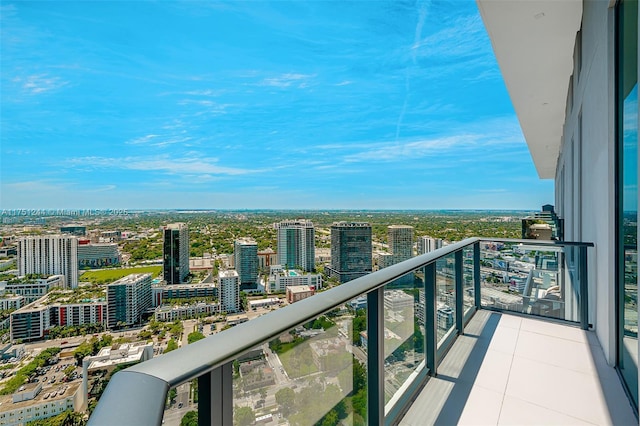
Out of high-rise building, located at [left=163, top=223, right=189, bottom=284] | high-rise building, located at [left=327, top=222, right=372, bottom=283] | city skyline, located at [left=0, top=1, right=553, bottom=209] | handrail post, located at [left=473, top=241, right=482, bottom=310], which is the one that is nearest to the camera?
handrail post, located at [left=473, top=241, right=482, bottom=310]

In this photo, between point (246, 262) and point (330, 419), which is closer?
point (330, 419)

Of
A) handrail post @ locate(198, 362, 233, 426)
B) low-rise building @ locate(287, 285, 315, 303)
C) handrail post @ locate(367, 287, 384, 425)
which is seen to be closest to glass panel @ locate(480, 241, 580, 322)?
low-rise building @ locate(287, 285, 315, 303)

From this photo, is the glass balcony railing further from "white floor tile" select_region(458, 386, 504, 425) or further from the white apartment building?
the white apartment building

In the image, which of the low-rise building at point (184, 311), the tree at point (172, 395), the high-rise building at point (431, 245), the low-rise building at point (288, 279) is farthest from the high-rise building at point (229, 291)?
the tree at point (172, 395)

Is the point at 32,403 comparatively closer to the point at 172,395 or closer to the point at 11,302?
the point at 11,302

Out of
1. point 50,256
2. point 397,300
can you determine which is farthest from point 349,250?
point 397,300
